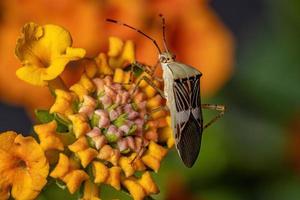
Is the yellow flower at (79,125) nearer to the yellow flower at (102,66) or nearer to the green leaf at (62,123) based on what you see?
the green leaf at (62,123)

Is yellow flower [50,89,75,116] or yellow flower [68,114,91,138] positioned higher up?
yellow flower [50,89,75,116]

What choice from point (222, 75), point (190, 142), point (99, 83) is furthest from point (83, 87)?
point (222, 75)

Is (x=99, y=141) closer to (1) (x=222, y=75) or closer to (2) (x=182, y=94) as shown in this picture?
(2) (x=182, y=94)

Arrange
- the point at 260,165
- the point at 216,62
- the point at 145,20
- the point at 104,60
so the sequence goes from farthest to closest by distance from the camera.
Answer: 1. the point at 260,165
2. the point at 216,62
3. the point at 145,20
4. the point at 104,60

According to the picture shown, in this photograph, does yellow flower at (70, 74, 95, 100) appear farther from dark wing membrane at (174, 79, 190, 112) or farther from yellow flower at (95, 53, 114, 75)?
dark wing membrane at (174, 79, 190, 112)

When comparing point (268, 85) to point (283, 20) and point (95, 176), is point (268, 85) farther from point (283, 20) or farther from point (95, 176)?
point (95, 176)

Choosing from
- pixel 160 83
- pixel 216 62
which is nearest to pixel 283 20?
pixel 216 62

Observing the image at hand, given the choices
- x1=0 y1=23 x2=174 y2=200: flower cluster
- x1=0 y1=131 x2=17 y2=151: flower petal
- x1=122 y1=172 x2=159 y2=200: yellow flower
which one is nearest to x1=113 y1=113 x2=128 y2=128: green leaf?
x1=0 y1=23 x2=174 y2=200: flower cluster
